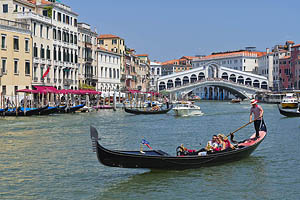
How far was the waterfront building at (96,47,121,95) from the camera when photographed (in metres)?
38.8

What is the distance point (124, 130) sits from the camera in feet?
54.4

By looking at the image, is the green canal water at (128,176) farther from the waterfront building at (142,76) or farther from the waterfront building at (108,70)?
the waterfront building at (142,76)

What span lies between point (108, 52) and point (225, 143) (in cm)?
3168

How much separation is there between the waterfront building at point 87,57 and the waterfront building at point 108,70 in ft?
2.81

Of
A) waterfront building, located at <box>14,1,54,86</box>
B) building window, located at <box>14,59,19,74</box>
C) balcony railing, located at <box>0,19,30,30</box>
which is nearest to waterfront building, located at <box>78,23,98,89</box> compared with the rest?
waterfront building, located at <box>14,1,54,86</box>

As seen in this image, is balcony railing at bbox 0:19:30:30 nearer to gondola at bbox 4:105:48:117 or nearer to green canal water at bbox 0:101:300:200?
gondola at bbox 4:105:48:117

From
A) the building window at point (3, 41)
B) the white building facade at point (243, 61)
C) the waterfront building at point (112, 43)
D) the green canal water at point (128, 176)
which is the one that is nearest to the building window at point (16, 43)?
the building window at point (3, 41)

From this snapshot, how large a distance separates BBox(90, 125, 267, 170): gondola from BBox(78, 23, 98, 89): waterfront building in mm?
25753

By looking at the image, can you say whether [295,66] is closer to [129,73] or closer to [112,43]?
[129,73]

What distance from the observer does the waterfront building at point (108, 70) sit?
127ft

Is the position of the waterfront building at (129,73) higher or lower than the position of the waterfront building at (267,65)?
lower

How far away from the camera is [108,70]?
4066 centimetres

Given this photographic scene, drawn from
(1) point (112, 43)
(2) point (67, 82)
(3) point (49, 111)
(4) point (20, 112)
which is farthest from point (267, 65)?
(4) point (20, 112)

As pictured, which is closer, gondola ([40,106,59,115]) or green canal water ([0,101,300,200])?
green canal water ([0,101,300,200])
